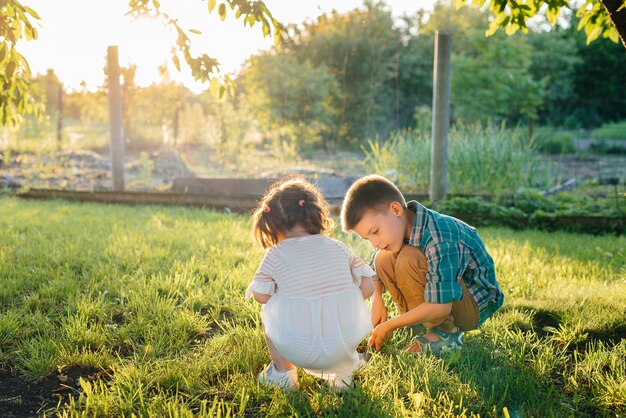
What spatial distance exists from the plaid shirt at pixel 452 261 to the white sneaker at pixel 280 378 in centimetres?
66

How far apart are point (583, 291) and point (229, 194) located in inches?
189

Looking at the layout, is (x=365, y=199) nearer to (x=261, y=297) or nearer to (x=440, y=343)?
(x=261, y=297)

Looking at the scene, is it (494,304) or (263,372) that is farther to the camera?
(494,304)

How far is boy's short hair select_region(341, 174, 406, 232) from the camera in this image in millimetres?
2590

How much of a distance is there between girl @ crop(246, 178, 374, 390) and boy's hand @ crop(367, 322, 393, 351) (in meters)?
0.31

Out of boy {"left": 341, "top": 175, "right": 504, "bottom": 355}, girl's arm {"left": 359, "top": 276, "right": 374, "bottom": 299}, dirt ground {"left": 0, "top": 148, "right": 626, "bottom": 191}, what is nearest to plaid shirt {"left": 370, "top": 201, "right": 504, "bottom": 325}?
boy {"left": 341, "top": 175, "right": 504, "bottom": 355}

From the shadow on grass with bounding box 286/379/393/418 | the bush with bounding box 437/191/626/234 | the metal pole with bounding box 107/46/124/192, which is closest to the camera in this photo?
the shadow on grass with bounding box 286/379/393/418

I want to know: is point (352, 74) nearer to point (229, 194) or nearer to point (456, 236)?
point (229, 194)

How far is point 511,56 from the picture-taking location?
19.4 m

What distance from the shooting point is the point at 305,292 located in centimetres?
231

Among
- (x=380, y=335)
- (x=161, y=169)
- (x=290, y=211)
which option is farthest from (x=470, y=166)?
(x=161, y=169)

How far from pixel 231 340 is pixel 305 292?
718mm

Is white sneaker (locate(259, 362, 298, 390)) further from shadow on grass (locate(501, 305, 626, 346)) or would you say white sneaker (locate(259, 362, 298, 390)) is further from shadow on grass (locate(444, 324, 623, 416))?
shadow on grass (locate(501, 305, 626, 346))

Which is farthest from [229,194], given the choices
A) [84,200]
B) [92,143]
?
[92,143]
